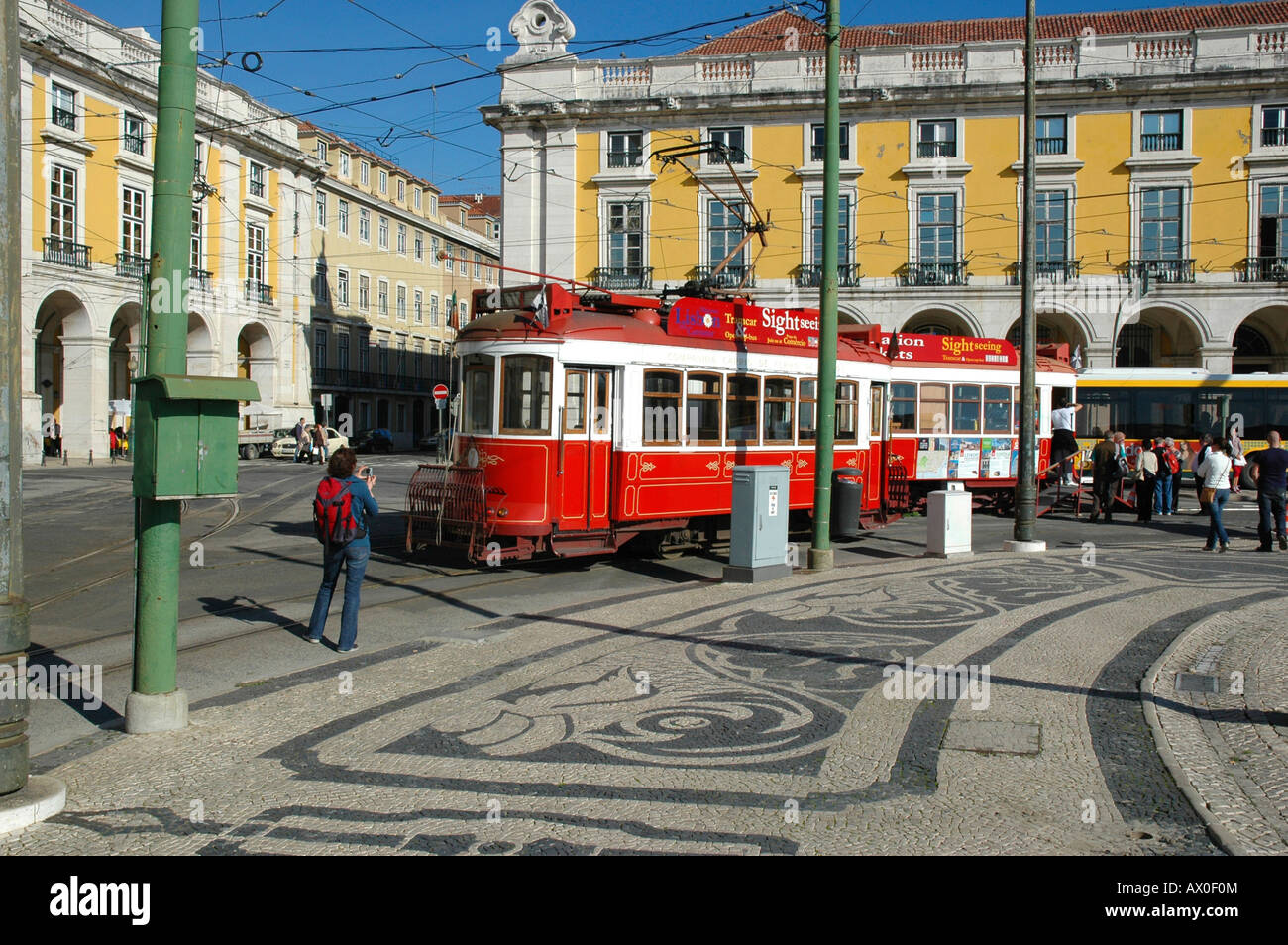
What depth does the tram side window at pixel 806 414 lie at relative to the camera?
16656 millimetres

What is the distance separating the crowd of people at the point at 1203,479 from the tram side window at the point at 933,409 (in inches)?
122

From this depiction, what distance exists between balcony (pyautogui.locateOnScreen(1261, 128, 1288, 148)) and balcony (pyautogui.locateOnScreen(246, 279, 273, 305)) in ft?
141

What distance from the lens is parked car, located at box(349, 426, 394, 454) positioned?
193 ft

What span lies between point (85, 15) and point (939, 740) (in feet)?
146

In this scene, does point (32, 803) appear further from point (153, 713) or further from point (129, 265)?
point (129, 265)

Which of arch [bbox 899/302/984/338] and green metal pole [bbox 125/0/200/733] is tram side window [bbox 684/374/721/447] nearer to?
green metal pole [bbox 125/0/200/733]

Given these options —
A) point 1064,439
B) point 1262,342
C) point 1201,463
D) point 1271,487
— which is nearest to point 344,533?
point 1271,487

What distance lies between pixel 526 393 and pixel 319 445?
30.6 metres

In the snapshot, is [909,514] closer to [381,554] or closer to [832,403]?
[832,403]

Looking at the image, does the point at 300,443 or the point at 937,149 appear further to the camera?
the point at 300,443

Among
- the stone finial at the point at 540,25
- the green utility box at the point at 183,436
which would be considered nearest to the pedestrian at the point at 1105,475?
the green utility box at the point at 183,436

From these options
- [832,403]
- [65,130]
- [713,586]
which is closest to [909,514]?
[832,403]

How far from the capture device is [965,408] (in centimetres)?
2138

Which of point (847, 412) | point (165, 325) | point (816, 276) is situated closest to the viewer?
point (165, 325)
